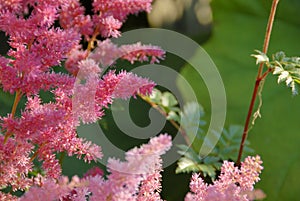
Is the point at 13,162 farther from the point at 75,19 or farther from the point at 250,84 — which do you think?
the point at 250,84

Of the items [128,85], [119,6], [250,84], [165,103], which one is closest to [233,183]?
[128,85]

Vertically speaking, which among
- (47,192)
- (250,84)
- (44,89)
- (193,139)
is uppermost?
(250,84)

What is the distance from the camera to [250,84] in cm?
150

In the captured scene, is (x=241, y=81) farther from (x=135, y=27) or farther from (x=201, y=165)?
(x=201, y=165)

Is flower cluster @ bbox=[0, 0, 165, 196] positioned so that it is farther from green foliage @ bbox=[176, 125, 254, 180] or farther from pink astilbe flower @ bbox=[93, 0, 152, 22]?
green foliage @ bbox=[176, 125, 254, 180]

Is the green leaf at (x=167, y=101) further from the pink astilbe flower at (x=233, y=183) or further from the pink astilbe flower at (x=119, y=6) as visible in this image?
the pink astilbe flower at (x=233, y=183)

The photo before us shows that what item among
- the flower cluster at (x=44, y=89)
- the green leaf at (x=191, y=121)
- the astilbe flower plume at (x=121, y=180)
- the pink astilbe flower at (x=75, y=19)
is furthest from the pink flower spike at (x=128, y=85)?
the green leaf at (x=191, y=121)

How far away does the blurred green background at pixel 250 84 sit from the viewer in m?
1.34

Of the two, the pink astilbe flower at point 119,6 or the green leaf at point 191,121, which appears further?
the green leaf at point 191,121

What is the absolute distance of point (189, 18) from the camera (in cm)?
177

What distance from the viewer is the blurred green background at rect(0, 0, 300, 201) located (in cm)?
134

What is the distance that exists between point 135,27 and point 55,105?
0.92 meters

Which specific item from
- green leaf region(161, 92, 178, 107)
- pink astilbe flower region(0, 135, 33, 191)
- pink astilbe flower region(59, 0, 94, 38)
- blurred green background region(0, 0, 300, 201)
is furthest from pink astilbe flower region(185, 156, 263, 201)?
blurred green background region(0, 0, 300, 201)

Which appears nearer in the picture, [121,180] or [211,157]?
[121,180]
